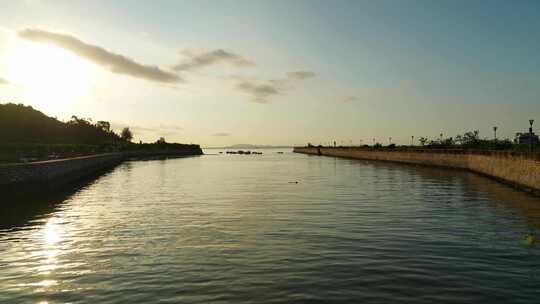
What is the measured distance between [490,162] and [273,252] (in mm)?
39733

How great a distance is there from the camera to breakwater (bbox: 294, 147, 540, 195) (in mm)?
31688

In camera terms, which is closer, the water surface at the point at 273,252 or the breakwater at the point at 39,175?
the water surface at the point at 273,252

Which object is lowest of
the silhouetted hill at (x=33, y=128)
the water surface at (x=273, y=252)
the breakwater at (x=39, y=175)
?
the water surface at (x=273, y=252)

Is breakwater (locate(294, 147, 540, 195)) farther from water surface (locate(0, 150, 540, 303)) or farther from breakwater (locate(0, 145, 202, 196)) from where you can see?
breakwater (locate(0, 145, 202, 196))

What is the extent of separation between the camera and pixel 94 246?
15.1 meters

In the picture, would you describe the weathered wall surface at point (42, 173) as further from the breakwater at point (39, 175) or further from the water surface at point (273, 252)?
the water surface at point (273, 252)

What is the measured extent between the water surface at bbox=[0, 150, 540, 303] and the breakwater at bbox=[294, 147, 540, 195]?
630cm

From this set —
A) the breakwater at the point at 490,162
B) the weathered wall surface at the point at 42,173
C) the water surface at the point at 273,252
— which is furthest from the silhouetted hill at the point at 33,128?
the water surface at the point at 273,252

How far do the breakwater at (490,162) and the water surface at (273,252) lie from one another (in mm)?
6297

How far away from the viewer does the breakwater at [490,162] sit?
3169 cm

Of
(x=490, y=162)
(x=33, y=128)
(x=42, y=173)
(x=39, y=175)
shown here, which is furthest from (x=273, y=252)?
(x=33, y=128)

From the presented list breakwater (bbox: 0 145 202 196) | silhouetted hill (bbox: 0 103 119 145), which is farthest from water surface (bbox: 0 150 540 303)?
silhouetted hill (bbox: 0 103 119 145)

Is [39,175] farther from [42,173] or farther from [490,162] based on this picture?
[490,162]

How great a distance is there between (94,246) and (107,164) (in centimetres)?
7293
